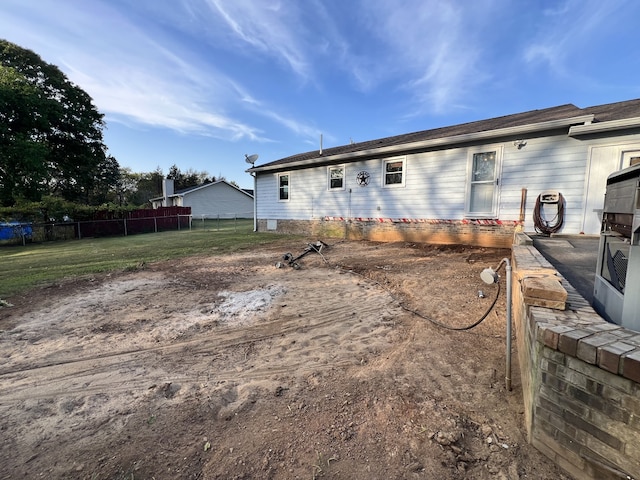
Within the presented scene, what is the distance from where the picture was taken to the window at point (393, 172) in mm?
10085

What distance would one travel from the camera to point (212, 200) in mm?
33594

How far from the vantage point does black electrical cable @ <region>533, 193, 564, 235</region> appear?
732 centimetres

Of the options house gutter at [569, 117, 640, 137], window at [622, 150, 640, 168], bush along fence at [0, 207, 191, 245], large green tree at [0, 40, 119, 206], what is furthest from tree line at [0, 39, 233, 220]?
window at [622, 150, 640, 168]

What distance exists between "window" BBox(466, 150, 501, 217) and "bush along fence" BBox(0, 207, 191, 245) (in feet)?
62.1

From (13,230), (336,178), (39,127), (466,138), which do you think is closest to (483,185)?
(466,138)

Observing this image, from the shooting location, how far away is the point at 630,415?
137 centimetres

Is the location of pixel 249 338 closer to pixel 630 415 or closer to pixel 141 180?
pixel 630 415

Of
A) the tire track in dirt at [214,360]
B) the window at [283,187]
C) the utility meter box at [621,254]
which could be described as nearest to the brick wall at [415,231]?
the window at [283,187]

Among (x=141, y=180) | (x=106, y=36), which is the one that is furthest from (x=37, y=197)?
(x=141, y=180)

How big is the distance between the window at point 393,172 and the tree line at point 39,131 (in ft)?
55.9

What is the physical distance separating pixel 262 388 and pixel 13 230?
17.3 metres

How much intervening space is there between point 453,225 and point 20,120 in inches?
883

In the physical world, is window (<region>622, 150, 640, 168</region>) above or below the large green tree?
below

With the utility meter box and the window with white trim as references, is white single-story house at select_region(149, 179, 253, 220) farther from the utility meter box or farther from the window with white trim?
the utility meter box
